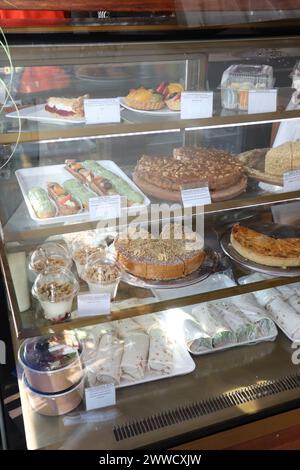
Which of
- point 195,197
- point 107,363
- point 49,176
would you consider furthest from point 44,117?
point 107,363

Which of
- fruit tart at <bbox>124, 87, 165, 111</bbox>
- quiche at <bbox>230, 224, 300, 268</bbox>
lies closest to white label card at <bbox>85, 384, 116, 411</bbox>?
quiche at <bbox>230, 224, 300, 268</bbox>

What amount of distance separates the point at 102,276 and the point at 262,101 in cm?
88

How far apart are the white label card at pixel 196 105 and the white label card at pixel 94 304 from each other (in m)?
0.70

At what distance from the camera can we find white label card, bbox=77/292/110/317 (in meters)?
1.72

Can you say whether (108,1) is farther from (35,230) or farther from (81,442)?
(81,442)

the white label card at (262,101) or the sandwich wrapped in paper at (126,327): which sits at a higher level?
the white label card at (262,101)

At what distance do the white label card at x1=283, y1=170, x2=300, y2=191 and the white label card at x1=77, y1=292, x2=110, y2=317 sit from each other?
2.86 ft

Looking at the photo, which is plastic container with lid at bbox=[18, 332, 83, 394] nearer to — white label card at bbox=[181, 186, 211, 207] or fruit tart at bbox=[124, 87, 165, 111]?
white label card at bbox=[181, 186, 211, 207]

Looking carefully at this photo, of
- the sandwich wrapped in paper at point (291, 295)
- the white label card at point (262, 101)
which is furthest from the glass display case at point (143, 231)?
the sandwich wrapped in paper at point (291, 295)

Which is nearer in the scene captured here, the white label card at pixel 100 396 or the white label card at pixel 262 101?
the white label card at pixel 262 101

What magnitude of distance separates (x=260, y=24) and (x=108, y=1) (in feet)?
1.86

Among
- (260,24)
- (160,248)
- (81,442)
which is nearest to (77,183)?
(160,248)

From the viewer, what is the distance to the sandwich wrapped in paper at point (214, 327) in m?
2.23

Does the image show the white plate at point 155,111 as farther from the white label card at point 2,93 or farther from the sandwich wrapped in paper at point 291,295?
the sandwich wrapped in paper at point 291,295
